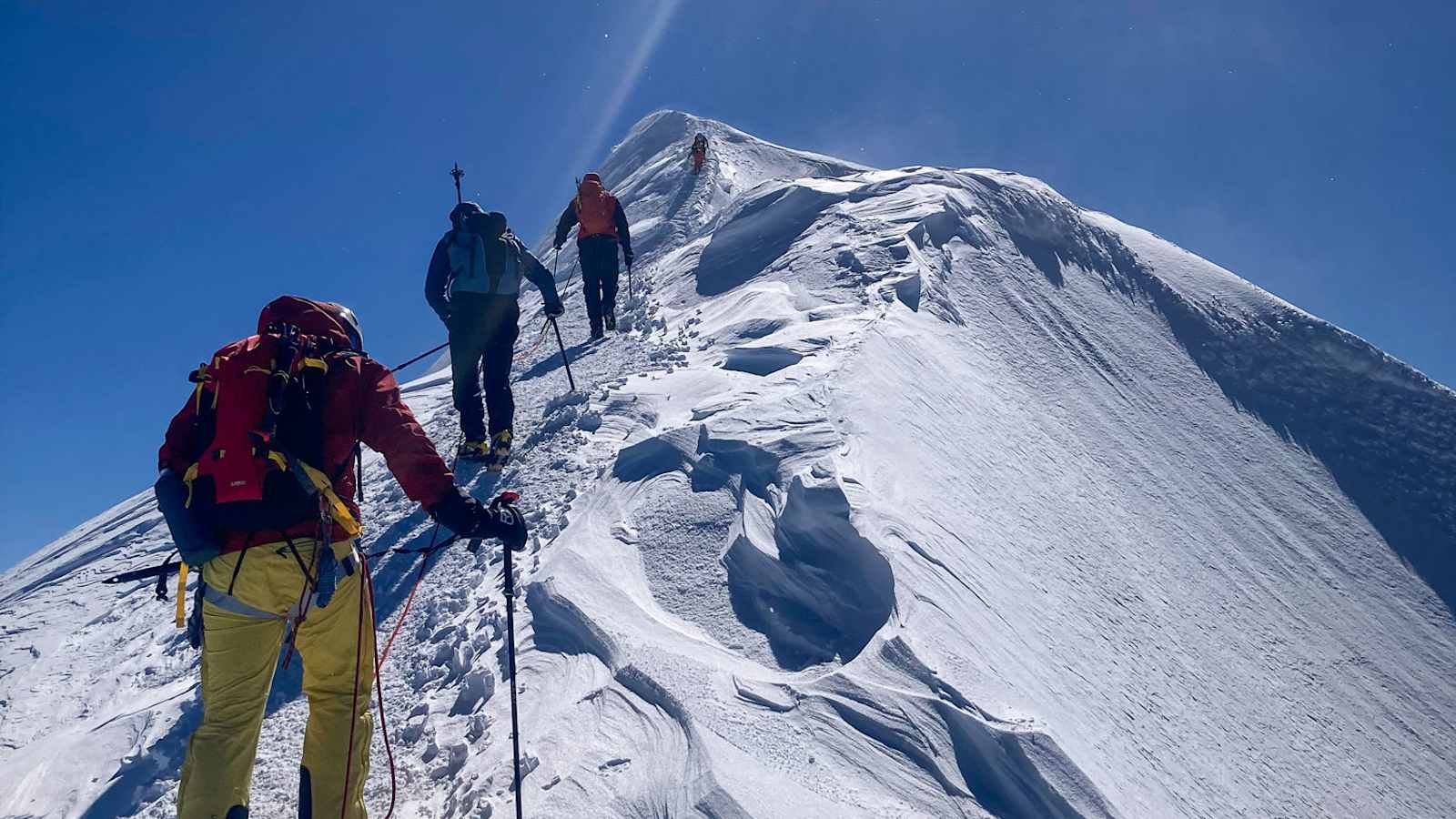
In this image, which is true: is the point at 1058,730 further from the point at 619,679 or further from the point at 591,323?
the point at 591,323

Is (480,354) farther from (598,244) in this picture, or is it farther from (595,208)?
(595,208)

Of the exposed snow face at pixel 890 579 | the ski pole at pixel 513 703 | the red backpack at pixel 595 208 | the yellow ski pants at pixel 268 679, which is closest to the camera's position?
the yellow ski pants at pixel 268 679

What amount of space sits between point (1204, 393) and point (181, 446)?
1289 centimetres

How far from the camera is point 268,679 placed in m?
3.15

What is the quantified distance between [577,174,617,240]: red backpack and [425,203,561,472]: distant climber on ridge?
4015 millimetres

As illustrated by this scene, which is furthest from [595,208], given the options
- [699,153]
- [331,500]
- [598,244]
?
[699,153]

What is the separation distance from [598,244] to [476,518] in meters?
8.64

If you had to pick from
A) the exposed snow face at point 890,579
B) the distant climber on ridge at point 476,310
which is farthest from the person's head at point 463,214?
the exposed snow face at point 890,579

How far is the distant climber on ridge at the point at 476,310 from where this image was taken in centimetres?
731

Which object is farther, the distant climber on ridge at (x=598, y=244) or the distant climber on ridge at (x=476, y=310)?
the distant climber on ridge at (x=598, y=244)

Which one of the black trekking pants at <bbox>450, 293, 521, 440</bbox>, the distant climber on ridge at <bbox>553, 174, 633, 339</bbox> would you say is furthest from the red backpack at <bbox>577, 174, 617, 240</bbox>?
the black trekking pants at <bbox>450, 293, 521, 440</bbox>

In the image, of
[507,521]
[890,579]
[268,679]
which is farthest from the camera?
[890,579]

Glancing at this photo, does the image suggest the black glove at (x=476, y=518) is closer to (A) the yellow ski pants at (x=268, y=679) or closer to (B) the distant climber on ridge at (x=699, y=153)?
(A) the yellow ski pants at (x=268, y=679)

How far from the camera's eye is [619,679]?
440cm
